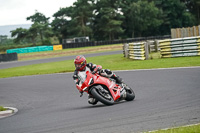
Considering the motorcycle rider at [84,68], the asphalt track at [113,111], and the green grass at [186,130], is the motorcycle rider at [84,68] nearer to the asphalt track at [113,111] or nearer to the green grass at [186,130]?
the asphalt track at [113,111]

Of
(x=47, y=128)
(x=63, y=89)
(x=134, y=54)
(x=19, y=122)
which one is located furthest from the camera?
(x=134, y=54)

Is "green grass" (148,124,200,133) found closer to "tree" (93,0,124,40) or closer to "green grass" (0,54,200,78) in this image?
"green grass" (0,54,200,78)

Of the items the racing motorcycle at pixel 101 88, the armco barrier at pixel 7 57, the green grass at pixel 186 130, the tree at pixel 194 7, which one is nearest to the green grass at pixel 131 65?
the racing motorcycle at pixel 101 88

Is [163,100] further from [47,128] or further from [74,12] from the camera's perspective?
[74,12]

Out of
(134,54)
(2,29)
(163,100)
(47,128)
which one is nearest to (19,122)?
(47,128)

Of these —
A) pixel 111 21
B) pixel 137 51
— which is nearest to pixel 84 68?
pixel 137 51

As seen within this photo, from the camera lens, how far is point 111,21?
277 feet

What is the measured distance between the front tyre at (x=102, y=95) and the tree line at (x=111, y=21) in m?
73.2

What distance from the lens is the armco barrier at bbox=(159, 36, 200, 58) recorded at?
2208cm

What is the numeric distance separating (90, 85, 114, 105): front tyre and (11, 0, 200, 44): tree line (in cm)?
7318

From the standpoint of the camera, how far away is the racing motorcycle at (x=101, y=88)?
885cm

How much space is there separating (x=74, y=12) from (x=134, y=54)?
61446 mm

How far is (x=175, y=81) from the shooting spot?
1279cm

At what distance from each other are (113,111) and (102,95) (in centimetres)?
94
